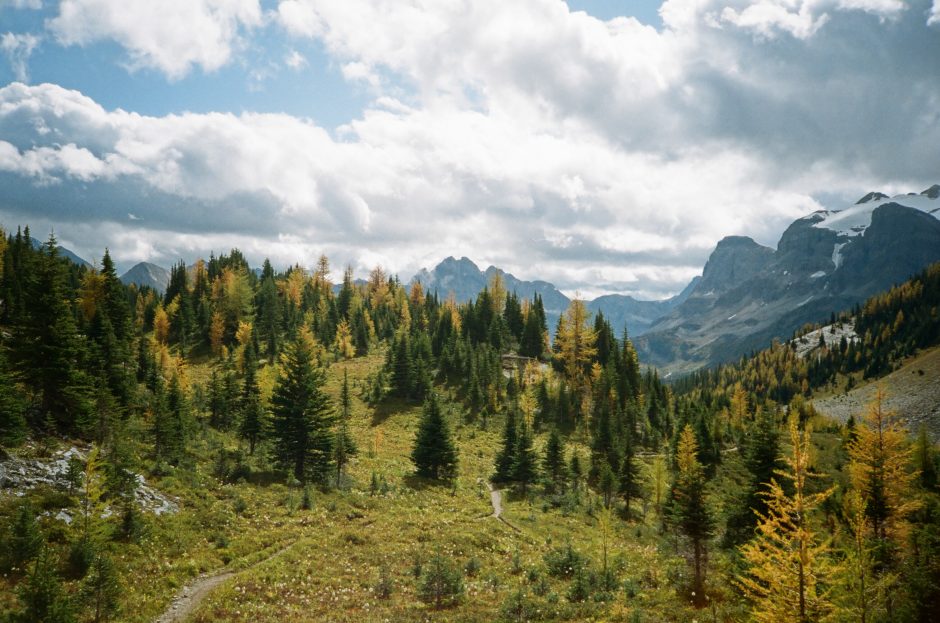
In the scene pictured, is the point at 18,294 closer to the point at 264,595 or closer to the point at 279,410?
the point at 279,410

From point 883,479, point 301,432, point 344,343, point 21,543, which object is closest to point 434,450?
point 301,432

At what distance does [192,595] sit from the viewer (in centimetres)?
1855

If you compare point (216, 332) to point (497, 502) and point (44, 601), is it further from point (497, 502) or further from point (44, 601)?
point (44, 601)

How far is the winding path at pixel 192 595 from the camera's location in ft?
55.2

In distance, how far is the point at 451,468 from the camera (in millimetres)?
45750

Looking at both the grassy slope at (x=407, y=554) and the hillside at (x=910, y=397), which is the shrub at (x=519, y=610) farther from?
the hillside at (x=910, y=397)

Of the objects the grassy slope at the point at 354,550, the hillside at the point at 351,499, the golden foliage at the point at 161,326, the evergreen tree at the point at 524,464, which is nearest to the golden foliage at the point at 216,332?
the golden foliage at the point at 161,326

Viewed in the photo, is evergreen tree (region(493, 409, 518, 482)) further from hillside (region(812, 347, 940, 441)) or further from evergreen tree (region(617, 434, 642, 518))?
hillside (region(812, 347, 940, 441))

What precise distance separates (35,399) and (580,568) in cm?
3758

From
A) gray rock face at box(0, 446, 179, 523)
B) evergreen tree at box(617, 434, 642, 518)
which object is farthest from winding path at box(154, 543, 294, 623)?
evergreen tree at box(617, 434, 642, 518)

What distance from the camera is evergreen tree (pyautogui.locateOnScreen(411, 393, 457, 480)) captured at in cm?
4531

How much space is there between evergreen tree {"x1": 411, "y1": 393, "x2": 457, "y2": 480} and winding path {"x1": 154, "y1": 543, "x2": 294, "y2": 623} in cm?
2402

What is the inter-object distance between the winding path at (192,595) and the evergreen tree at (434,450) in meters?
24.0

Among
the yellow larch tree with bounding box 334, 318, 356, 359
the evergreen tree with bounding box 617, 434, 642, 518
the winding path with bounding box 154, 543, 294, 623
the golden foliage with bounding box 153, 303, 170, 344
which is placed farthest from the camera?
the yellow larch tree with bounding box 334, 318, 356, 359
